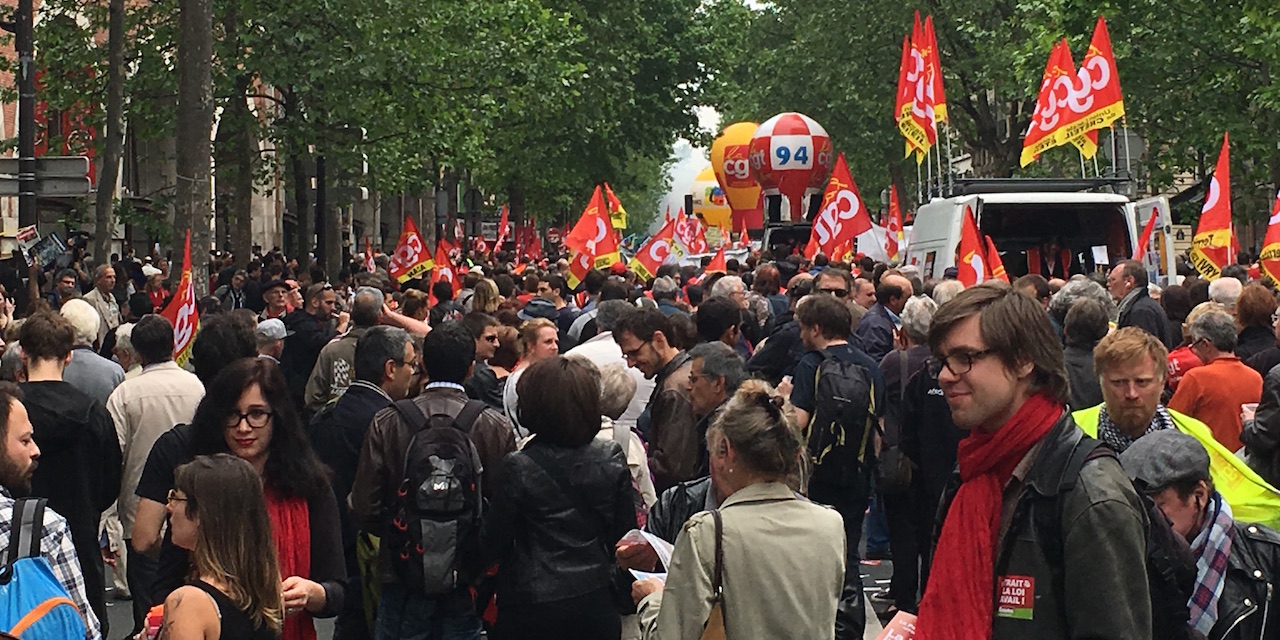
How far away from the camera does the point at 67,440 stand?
7254mm

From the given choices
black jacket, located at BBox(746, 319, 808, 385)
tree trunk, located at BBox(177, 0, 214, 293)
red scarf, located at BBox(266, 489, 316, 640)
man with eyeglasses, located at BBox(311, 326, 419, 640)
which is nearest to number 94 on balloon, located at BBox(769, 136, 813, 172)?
tree trunk, located at BBox(177, 0, 214, 293)

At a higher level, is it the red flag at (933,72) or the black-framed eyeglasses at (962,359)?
the red flag at (933,72)

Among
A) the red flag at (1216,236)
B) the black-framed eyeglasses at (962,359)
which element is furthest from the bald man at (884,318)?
the black-framed eyeglasses at (962,359)

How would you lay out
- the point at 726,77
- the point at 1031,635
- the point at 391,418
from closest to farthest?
1. the point at 1031,635
2. the point at 391,418
3. the point at 726,77

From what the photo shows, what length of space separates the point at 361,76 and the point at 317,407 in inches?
580

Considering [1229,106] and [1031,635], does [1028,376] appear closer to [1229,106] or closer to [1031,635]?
[1031,635]

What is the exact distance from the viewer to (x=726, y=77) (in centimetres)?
5191

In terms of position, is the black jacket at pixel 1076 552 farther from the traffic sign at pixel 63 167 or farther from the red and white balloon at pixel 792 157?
the red and white balloon at pixel 792 157

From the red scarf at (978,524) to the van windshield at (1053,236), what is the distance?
15.0 m

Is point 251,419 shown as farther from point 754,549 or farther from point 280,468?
point 754,549

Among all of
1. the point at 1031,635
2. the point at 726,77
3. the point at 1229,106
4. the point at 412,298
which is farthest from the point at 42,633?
the point at 726,77

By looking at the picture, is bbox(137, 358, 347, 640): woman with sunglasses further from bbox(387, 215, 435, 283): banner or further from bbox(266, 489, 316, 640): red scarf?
bbox(387, 215, 435, 283): banner

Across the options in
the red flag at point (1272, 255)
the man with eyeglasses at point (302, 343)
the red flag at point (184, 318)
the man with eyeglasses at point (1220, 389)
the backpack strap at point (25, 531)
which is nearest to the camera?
the backpack strap at point (25, 531)

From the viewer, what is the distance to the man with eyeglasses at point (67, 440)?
7.21m
